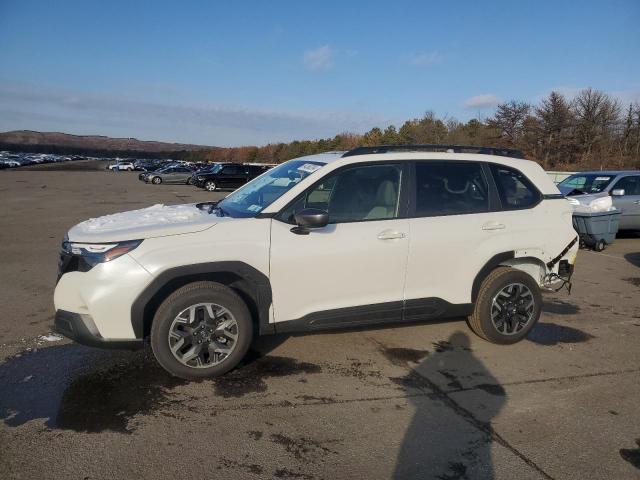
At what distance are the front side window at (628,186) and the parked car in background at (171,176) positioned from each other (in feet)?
101

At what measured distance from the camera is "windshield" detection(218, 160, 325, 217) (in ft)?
14.7

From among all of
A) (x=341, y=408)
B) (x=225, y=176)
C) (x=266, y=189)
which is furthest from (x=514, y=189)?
(x=225, y=176)

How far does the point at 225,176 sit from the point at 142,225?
91.3 feet

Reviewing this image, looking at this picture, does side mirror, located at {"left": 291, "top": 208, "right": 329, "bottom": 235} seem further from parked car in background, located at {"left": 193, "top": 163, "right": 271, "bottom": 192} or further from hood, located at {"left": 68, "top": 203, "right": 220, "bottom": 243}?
parked car in background, located at {"left": 193, "top": 163, "right": 271, "bottom": 192}

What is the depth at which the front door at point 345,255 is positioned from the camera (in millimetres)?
4211

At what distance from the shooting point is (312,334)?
5.30 meters

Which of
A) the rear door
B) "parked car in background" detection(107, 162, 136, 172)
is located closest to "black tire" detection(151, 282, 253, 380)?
the rear door

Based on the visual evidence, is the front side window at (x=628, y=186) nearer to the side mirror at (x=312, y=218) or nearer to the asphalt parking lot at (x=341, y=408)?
the asphalt parking lot at (x=341, y=408)

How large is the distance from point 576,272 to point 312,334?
18.4 ft

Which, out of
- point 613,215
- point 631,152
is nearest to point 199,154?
point 631,152

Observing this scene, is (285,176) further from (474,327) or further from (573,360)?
(573,360)

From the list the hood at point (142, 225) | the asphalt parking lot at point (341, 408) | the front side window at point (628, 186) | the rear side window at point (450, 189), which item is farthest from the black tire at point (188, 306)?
the front side window at point (628, 186)

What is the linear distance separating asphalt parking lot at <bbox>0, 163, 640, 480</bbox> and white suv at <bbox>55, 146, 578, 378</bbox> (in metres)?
0.40

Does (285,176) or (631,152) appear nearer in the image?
(285,176)
